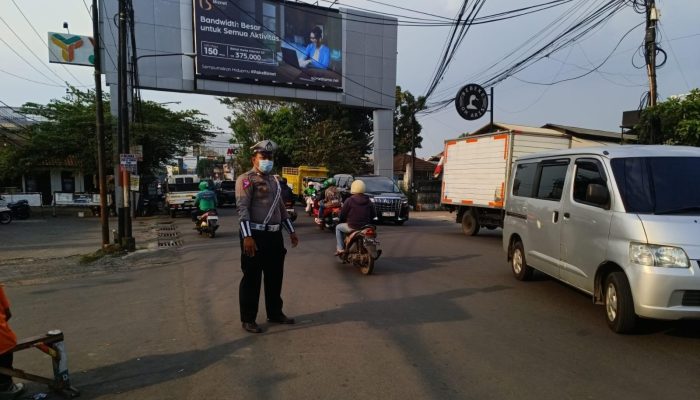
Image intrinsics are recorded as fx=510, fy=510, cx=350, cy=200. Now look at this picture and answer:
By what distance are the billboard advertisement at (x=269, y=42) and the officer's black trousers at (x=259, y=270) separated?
77.2ft

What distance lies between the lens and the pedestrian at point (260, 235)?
536cm

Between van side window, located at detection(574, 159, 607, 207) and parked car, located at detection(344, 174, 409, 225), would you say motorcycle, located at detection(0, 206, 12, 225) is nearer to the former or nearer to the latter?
parked car, located at detection(344, 174, 409, 225)

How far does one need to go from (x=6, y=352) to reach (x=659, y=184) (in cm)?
600

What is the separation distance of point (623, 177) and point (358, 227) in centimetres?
466

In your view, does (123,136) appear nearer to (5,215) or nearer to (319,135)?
(5,215)

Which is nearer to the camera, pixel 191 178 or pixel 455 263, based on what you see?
pixel 455 263

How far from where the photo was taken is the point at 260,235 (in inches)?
214

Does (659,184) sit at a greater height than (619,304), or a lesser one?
greater

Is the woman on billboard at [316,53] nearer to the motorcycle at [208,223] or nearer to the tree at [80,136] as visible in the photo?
the tree at [80,136]

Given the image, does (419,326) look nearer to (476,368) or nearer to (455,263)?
(476,368)

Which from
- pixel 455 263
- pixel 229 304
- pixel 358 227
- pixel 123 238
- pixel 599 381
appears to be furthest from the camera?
pixel 123 238

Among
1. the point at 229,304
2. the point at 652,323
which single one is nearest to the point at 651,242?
the point at 652,323

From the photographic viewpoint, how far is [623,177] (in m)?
5.48

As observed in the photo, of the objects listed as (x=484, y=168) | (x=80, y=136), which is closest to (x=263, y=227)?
(x=484, y=168)
